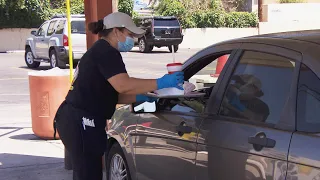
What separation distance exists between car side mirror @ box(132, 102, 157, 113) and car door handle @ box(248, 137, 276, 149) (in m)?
1.35

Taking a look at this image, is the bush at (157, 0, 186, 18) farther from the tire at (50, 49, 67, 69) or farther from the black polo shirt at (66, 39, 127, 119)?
the black polo shirt at (66, 39, 127, 119)

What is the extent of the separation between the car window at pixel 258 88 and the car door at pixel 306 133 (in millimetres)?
130

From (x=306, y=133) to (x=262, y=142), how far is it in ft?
0.95

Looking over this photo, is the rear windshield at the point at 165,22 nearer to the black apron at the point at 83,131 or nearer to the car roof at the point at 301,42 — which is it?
the black apron at the point at 83,131

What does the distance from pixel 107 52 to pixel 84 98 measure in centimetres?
41

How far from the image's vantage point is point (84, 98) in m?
4.13

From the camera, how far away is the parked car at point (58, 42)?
18.8 metres

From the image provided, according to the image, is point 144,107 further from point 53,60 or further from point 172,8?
point 172,8

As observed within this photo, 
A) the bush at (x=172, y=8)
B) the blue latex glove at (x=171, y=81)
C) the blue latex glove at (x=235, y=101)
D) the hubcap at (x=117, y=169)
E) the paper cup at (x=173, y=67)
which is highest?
the bush at (x=172, y=8)

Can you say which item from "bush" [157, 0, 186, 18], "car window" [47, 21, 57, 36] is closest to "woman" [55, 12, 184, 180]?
"car window" [47, 21, 57, 36]

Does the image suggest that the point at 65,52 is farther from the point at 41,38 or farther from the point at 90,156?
the point at 90,156

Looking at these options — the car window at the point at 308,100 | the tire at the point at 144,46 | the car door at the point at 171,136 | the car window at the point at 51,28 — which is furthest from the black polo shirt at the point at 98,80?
the tire at the point at 144,46

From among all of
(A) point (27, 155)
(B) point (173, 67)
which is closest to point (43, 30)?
(A) point (27, 155)

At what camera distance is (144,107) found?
4438mm
